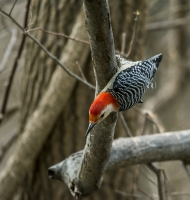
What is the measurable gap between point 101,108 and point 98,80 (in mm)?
109

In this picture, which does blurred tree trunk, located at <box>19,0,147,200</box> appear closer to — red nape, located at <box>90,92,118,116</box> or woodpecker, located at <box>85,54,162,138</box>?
woodpecker, located at <box>85,54,162,138</box>

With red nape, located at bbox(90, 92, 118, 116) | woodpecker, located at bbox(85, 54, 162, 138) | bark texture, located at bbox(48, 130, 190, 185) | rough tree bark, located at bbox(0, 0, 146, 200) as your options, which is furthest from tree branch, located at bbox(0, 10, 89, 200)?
red nape, located at bbox(90, 92, 118, 116)

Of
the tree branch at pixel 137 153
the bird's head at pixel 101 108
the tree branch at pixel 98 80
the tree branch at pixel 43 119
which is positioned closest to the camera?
the tree branch at pixel 98 80

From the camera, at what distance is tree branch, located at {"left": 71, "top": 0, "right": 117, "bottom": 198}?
3.24 ft

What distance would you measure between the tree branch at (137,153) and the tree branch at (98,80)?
9cm

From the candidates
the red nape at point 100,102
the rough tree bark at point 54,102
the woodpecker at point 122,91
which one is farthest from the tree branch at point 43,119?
the red nape at point 100,102

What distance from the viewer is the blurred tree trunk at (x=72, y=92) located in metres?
2.19

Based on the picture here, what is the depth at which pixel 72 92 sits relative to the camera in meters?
2.23

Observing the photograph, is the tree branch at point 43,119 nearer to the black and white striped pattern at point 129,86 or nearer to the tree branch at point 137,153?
the tree branch at point 137,153

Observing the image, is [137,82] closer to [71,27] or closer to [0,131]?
[71,27]

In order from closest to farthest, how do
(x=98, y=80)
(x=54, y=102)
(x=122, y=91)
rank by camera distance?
1. (x=98, y=80)
2. (x=122, y=91)
3. (x=54, y=102)

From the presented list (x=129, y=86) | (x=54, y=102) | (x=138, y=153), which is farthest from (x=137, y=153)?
(x=54, y=102)

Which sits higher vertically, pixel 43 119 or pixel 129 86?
pixel 129 86

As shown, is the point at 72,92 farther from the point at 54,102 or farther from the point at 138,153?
the point at 138,153
